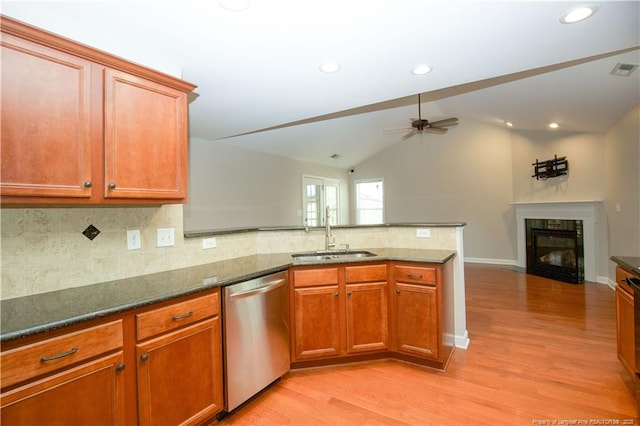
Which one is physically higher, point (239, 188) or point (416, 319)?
point (239, 188)

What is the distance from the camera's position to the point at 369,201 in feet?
28.0

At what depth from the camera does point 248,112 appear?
3.12 meters

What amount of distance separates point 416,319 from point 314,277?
2.94 feet

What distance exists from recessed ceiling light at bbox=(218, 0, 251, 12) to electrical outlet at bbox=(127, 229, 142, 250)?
4.69 ft

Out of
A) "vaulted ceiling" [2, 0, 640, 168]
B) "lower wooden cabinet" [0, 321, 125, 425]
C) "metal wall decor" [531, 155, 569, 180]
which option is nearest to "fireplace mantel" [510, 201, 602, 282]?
"metal wall decor" [531, 155, 569, 180]

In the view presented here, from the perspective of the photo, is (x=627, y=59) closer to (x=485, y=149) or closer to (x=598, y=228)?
(x=598, y=228)

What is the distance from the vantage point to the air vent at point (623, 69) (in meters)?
2.65

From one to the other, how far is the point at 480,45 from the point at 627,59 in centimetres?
167

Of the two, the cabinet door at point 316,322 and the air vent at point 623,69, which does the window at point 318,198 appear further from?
the air vent at point 623,69

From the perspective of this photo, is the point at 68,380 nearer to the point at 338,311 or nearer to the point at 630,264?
the point at 338,311

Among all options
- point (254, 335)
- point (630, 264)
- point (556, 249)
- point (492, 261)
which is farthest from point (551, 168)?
point (254, 335)

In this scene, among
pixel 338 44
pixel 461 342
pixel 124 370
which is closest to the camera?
pixel 124 370

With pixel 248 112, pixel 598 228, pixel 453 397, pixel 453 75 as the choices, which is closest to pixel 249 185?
pixel 248 112

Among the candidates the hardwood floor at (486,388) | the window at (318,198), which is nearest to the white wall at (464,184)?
the window at (318,198)
